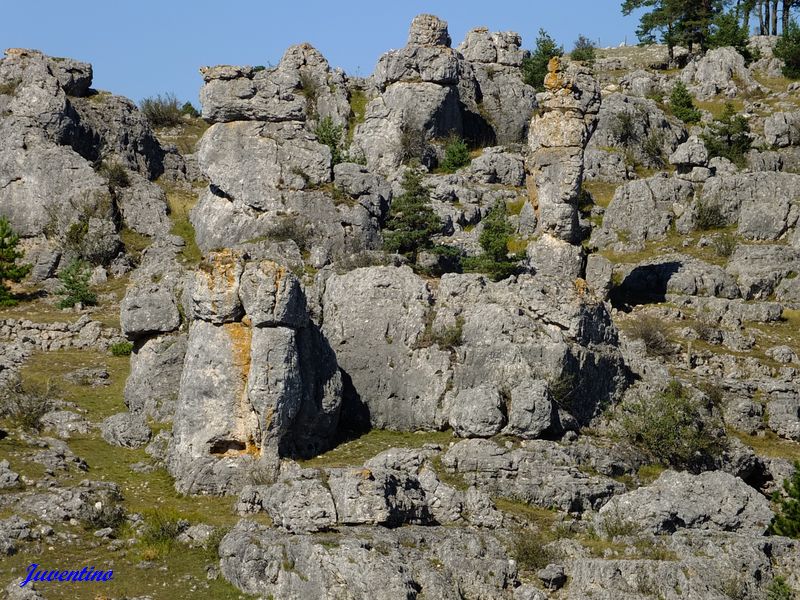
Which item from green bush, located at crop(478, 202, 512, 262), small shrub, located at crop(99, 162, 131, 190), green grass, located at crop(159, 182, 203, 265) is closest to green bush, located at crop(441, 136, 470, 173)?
green grass, located at crop(159, 182, 203, 265)

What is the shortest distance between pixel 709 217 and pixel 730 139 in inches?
458

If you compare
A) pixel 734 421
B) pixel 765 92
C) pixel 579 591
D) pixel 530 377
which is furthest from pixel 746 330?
pixel 765 92

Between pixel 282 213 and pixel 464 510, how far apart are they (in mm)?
21438

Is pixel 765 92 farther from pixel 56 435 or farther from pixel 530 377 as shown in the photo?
pixel 56 435

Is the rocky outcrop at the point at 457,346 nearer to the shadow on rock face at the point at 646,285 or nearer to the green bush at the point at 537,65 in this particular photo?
the shadow on rock face at the point at 646,285

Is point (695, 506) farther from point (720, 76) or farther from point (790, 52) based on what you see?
point (790, 52)

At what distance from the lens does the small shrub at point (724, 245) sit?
6244 centimetres

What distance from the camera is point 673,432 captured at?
43.5 metres

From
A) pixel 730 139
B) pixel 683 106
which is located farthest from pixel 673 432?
pixel 683 106

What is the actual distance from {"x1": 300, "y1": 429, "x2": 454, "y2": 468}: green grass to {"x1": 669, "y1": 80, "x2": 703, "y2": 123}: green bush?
41.2m

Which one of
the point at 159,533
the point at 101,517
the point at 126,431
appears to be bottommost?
the point at 159,533

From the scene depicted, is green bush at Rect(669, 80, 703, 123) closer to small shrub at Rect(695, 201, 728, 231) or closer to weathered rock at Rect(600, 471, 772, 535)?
small shrub at Rect(695, 201, 728, 231)

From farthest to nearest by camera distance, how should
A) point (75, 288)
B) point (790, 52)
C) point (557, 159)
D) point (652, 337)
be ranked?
point (790, 52) → point (557, 159) → point (75, 288) → point (652, 337)

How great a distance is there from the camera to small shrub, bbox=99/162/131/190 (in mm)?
64812
